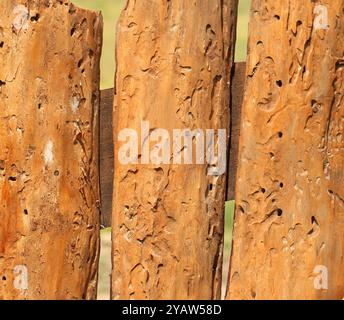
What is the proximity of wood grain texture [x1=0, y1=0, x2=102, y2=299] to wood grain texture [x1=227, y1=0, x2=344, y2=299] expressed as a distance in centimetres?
50

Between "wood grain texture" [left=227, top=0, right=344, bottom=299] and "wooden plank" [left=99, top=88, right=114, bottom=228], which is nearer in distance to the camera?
"wood grain texture" [left=227, top=0, right=344, bottom=299]

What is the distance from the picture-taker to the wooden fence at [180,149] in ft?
9.52

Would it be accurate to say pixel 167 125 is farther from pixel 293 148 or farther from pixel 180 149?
pixel 293 148

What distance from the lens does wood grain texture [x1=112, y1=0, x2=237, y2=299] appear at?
290cm

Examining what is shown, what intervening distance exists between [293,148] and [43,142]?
0.73 meters

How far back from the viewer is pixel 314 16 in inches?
114

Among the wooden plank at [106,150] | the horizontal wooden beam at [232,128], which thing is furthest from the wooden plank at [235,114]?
the wooden plank at [106,150]

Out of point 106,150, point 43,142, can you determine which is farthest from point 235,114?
point 43,142

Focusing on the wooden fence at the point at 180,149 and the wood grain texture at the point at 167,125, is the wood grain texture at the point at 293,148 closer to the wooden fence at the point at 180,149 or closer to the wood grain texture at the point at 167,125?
the wooden fence at the point at 180,149

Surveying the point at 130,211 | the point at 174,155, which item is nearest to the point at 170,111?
the point at 174,155

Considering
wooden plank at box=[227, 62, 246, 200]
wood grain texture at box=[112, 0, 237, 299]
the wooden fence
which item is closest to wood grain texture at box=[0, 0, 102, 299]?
the wooden fence

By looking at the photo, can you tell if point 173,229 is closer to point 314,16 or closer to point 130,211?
point 130,211

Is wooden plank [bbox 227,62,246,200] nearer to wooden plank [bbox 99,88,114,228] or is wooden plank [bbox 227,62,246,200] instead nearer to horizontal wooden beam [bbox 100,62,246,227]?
horizontal wooden beam [bbox 100,62,246,227]
